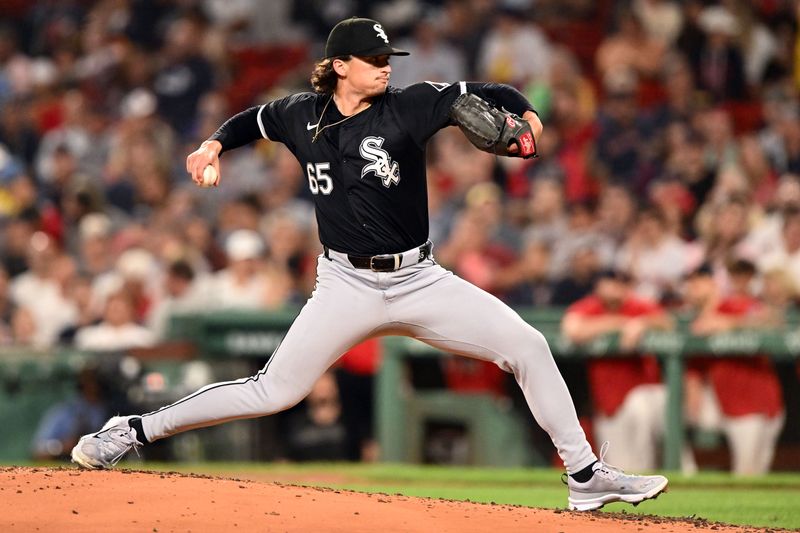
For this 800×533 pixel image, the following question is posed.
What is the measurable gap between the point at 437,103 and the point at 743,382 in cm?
468

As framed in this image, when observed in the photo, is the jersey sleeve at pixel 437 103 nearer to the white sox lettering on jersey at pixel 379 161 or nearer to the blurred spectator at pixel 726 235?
the white sox lettering on jersey at pixel 379 161

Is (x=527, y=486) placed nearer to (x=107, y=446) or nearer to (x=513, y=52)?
(x=107, y=446)

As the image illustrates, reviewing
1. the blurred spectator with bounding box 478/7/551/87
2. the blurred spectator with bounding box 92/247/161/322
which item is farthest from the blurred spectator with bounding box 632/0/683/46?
the blurred spectator with bounding box 92/247/161/322

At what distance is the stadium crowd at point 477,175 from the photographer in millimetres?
9766

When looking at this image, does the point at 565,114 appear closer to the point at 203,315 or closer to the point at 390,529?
the point at 203,315

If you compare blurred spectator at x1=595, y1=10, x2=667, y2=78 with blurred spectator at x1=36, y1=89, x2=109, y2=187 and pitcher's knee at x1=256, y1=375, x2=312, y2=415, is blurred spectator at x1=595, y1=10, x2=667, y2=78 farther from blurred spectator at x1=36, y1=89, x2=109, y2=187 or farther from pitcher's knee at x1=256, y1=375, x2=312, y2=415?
pitcher's knee at x1=256, y1=375, x2=312, y2=415

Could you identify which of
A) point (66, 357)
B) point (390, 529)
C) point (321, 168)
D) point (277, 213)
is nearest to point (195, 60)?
point (277, 213)

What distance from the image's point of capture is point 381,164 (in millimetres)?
5266

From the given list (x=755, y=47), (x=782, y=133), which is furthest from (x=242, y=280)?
(x=755, y=47)

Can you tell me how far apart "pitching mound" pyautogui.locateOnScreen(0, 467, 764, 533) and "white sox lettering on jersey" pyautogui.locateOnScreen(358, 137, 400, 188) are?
3.93ft

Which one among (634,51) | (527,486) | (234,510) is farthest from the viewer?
(634,51)

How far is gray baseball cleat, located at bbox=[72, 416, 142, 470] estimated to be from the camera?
5.52 m

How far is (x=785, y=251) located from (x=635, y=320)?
1225mm

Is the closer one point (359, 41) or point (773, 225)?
point (359, 41)
